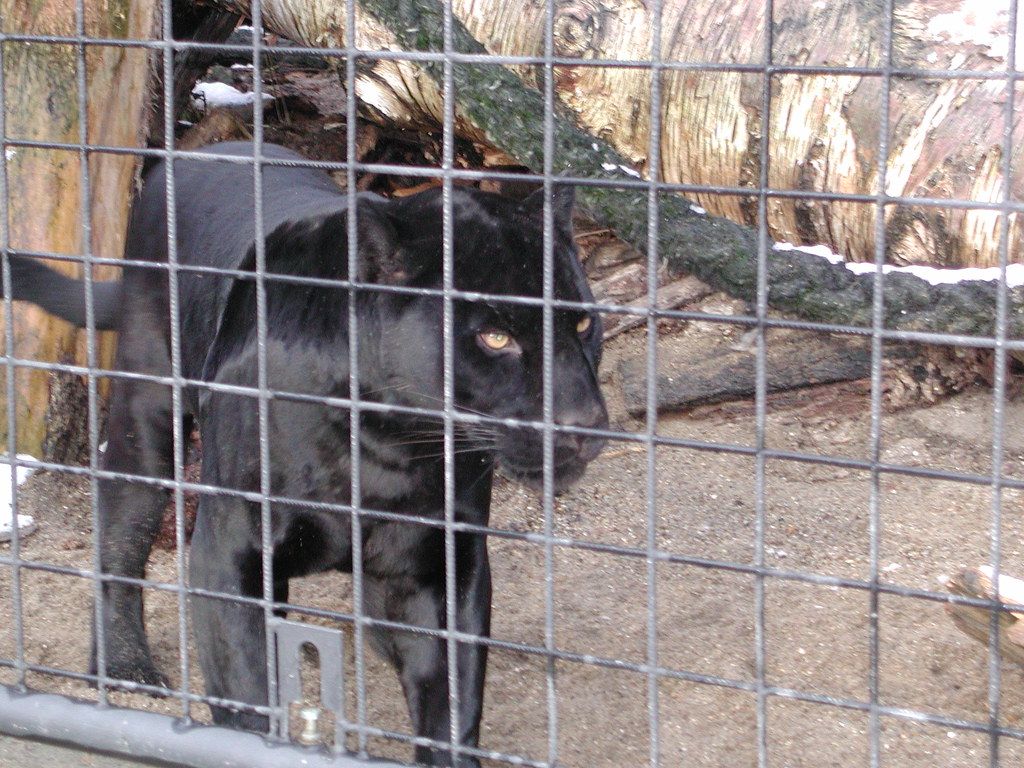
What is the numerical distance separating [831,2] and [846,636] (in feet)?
5.69

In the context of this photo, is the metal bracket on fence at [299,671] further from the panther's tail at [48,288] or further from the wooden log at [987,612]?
the wooden log at [987,612]

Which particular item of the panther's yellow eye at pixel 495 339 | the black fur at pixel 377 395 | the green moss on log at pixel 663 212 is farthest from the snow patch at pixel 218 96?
the panther's yellow eye at pixel 495 339

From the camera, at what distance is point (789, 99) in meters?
3.67

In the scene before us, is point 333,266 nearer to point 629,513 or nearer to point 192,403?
point 192,403

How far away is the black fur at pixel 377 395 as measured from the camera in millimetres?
2377

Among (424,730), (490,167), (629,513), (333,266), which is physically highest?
(490,167)

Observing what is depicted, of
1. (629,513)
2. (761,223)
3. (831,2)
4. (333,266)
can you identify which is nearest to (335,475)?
(333,266)

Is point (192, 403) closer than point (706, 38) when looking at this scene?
Yes

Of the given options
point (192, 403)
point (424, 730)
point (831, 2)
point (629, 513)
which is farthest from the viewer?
point (629, 513)

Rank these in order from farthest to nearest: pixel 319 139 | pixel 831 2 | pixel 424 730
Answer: pixel 319 139
pixel 831 2
pixel 424 730

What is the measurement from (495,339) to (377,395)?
0.30 meters

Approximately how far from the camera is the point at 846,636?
324 centimetres

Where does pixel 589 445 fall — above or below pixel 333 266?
below

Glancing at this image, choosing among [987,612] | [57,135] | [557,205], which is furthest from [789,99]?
[57,135]
